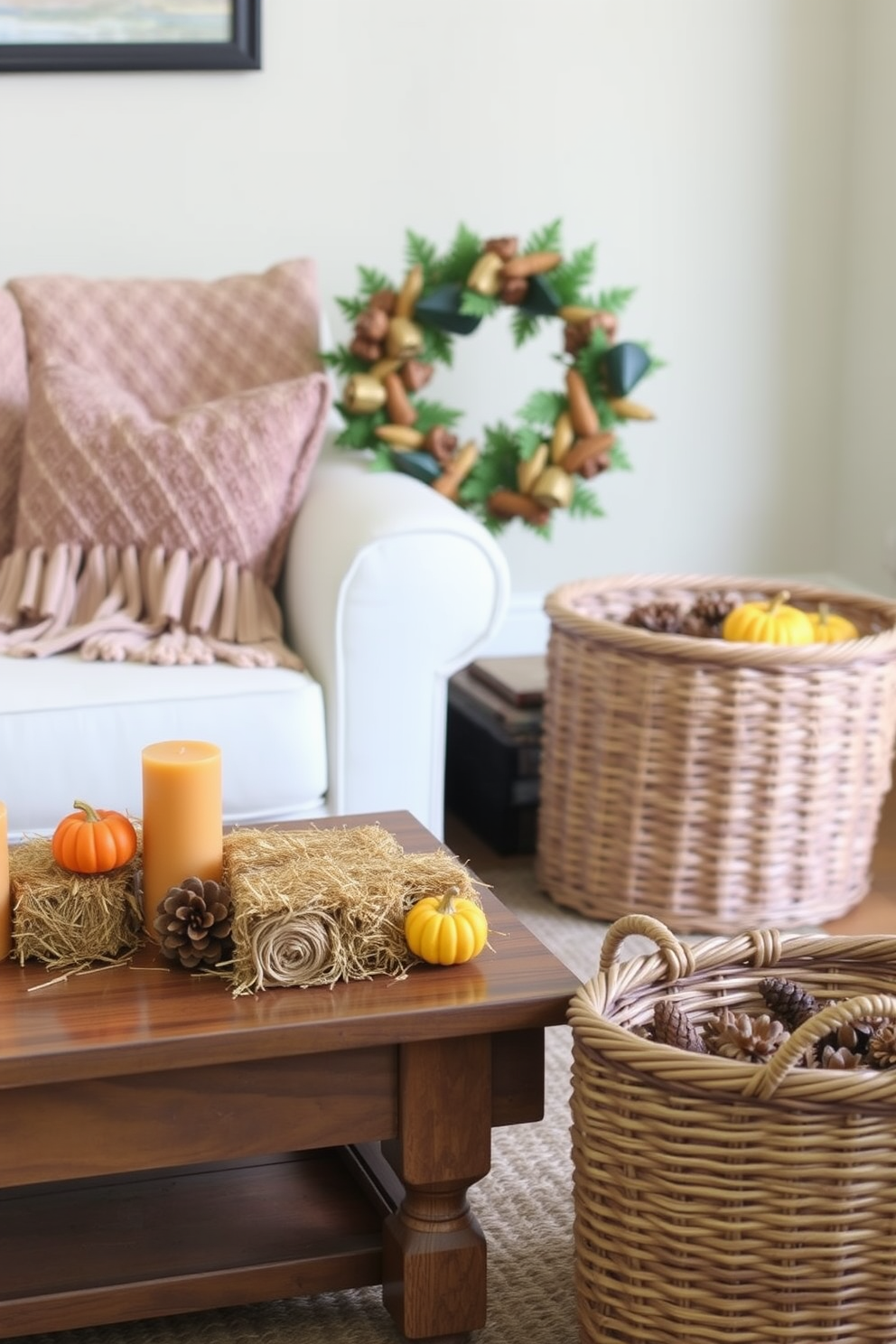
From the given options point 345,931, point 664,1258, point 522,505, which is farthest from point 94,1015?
point 522,505

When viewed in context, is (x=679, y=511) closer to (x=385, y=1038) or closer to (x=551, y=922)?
(x=551, y=922)

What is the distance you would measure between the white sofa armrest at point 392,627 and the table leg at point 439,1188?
2.83ft

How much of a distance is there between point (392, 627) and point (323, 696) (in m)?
0.13

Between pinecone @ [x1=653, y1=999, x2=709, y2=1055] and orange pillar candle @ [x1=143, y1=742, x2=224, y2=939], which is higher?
orange pillar candle @ [x1=143, y1=742, x2=224, y2=939]

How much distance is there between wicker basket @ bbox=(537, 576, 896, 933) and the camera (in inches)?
89.9

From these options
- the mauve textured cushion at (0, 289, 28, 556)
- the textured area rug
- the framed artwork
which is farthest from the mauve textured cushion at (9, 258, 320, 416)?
the textured area rug

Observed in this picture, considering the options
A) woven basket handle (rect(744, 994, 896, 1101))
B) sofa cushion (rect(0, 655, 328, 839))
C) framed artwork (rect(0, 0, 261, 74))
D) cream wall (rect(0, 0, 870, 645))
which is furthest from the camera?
cream wall (rect(0, 0, 870, 645))

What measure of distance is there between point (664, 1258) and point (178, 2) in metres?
2.37

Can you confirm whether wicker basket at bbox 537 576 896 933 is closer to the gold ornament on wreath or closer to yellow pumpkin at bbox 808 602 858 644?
yellow pumpkin at bbox 808 602 858 644

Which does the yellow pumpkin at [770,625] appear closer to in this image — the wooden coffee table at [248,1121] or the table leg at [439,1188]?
the wooden coffee table at [248,1121]

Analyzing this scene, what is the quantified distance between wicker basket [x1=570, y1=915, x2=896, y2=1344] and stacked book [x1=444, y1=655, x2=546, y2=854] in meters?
1.35

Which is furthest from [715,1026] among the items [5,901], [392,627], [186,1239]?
[392,627]

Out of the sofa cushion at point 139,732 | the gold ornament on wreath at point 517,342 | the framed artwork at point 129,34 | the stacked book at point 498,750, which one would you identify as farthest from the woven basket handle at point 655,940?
the framed artwork at point 129,34

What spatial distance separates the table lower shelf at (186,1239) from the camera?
1.36m
